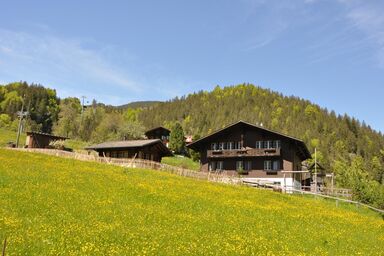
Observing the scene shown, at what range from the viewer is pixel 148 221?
2055cm

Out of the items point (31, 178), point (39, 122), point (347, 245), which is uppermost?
point (39, 122)

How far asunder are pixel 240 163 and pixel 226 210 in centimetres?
4243

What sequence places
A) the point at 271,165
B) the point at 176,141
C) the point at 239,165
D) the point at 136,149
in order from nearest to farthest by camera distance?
the point at 271,165
the point at 136,149
the point at 239,165
the point at 176,141

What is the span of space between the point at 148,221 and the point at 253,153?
4752 cm

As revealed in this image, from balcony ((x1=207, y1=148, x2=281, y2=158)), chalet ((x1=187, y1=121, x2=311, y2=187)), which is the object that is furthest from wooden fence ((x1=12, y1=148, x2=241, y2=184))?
balcony ((x1=207, y1=148, x2=281, y2=158))

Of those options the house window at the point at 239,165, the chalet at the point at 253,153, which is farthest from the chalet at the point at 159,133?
the house window at the point at 239,165

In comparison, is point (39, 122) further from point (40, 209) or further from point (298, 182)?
point (40, 209)

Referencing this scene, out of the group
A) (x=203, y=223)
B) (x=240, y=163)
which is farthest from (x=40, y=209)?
(x=240, y=163)

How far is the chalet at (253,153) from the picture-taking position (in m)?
64.3

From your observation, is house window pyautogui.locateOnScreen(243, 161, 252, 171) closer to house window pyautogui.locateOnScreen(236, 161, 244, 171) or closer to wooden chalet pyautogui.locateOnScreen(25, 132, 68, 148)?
house window pyautogui.locateOnScreen(236, 161, 244, 171)

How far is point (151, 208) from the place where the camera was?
23.6 metres

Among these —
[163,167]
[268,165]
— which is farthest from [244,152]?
[163,167]

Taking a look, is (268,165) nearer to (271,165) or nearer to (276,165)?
(271,165)

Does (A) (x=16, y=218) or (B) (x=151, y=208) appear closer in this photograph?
(A) (x=16, y=218)
